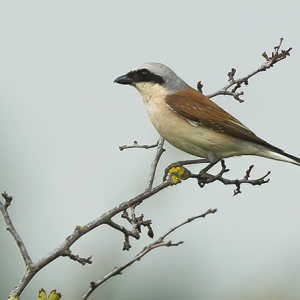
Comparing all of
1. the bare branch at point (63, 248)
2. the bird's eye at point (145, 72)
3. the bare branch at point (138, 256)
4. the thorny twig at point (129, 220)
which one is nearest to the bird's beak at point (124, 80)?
the bird's eye at point (145, 72)

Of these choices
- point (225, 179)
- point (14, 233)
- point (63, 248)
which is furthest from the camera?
point (225, 179)

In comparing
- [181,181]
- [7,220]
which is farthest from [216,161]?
[7,220]

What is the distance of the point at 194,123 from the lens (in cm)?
450

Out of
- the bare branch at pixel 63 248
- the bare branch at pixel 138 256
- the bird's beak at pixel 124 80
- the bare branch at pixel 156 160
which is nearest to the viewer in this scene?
the bare branch at pixel 138 256

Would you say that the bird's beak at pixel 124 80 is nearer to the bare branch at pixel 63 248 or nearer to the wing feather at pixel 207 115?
the wing feather at pixel 207 115

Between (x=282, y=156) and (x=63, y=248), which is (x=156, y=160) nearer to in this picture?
(x=282, y=156)

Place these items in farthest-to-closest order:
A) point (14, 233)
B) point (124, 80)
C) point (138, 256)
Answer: point (124, 80), point (14, 233), point (138, 256)

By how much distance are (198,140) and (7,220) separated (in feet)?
6.22

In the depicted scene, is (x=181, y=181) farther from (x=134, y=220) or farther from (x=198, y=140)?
(x=198, y=140)

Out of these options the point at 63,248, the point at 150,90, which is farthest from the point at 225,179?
the point at 63,248

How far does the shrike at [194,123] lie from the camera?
442 cm

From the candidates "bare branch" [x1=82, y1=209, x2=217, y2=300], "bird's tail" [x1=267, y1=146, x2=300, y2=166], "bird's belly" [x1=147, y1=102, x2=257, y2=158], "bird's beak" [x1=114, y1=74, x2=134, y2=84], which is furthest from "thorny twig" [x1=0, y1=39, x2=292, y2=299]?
"bird's beak" [x1=114, y1=74, x2=134, y2=84]

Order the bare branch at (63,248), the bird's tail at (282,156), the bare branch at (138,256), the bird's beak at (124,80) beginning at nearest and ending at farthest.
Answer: the bare branch at (138,256)
the bare branch at (63,248)
the bird's tail at (282,156)
the bird's beak at (124,80)

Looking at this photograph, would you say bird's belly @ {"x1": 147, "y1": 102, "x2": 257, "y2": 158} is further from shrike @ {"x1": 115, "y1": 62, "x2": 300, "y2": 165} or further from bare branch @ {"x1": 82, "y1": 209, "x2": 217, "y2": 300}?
bare branch @ {"x1": 82, "y1": 209, "x2": 217, "y2": 300}
